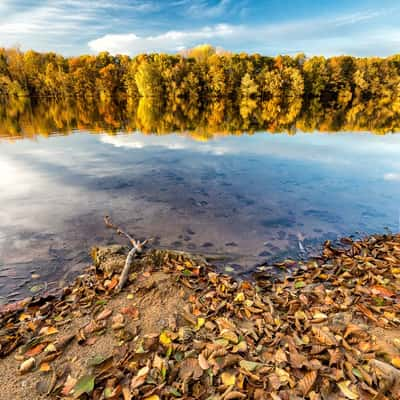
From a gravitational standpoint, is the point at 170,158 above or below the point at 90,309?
above

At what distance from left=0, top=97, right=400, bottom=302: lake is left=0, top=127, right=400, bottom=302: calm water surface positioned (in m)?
0.05

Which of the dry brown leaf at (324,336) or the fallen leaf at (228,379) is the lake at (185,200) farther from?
the fallen leaf at (228,379)

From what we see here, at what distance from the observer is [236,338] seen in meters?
3.75

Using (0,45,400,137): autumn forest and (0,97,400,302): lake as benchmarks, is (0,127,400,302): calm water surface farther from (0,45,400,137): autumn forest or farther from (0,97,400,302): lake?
(0,45,400,137): autumn forest

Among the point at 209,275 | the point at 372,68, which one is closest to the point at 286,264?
the point at 209,275

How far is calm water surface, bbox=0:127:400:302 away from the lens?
7.44 m

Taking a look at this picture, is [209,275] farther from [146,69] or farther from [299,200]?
[146,69]

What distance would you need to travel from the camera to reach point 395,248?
708 cm

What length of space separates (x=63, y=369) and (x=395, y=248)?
846 cm

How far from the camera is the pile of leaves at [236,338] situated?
119 inches

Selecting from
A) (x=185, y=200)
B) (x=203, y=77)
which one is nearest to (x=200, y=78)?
(x=203, y=77)

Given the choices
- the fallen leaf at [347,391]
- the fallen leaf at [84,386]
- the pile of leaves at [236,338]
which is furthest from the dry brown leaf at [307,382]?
the fallen leaf at [84,386]

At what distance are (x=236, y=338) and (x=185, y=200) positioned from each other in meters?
7.78

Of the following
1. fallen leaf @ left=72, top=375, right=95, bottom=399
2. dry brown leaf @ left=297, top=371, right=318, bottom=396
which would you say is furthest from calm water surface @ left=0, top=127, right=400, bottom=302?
dry brown leaf @ left=297, top=371, right=318, bottom=396
